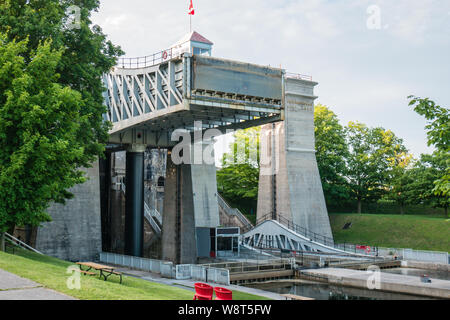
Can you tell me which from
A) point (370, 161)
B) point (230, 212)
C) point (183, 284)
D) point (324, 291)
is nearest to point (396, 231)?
point (370, 161)

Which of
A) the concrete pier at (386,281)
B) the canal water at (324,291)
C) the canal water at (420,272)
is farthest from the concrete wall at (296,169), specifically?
the canal water at (324,291)

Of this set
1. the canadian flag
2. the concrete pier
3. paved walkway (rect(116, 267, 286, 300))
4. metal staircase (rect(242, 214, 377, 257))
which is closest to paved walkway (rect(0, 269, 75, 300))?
paved walkway (rect(116, 267, 286, 300))

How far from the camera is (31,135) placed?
17781mm

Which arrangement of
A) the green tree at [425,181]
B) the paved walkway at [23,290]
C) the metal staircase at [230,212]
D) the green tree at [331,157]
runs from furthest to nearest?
the green tree at [331,157] < the metal staircase at [230,212] < the green tree at [425,181] < the paved walkway at [23,290]

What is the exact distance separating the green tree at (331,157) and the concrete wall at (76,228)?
3268 centimetres

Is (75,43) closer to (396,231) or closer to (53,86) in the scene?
(53,86)

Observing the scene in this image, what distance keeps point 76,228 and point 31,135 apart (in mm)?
18962

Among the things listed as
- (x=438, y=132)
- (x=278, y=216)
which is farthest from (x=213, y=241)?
(x=438, y=132)

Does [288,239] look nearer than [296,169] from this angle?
Yes

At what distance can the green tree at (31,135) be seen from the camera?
1718cm

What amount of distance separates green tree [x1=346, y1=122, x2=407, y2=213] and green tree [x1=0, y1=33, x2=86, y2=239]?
152 feet

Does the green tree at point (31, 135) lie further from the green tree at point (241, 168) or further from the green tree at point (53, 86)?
the green tree at point (241, 168)

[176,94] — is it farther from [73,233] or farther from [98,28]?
[73,233]
